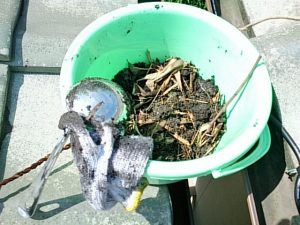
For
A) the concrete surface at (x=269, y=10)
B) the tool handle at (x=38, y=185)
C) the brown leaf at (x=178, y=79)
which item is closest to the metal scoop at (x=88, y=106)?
the tool handle at (x=38, y=185)

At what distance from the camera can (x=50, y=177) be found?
132 centimetres

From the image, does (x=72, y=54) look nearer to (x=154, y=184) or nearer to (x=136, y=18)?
(x=136, y=18)

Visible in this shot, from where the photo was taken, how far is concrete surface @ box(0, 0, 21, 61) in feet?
4.68

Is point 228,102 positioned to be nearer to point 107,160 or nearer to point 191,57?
point 191,57

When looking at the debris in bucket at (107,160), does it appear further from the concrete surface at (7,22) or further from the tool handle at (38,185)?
the concrete surface at (7,22)

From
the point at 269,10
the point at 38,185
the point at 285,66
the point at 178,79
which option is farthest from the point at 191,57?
the point at 38,185

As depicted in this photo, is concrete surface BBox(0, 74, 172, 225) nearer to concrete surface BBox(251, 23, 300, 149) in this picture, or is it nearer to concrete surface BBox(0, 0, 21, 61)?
concrete surface BBox(0, 0, 21, 61)

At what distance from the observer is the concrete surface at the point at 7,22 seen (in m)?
1.43

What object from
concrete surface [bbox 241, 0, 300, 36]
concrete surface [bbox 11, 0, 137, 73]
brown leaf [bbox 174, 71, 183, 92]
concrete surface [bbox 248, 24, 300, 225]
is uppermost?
concrete surface [bbox 11, 0, 137, 73]

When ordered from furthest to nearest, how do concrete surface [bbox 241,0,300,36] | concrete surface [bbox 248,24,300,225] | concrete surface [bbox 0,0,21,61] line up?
concrete surface [bbox 241,0,300,36] → concrete surface [bbox 0,0,21,61] → concrete surface [bbox 248,24,300,225]

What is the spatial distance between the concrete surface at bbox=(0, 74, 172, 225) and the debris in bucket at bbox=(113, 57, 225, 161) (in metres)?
0.14

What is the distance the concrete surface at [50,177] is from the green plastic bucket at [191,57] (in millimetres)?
98

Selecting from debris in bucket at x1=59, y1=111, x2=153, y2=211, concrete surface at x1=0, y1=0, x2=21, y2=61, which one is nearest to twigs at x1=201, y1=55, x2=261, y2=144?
debris in bucket at x1=59, y1=111, x2=153, y2=211

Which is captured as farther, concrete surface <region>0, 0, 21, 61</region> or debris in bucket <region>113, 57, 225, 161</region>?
concrete surface <region>0, 0, 21, 61</region>
